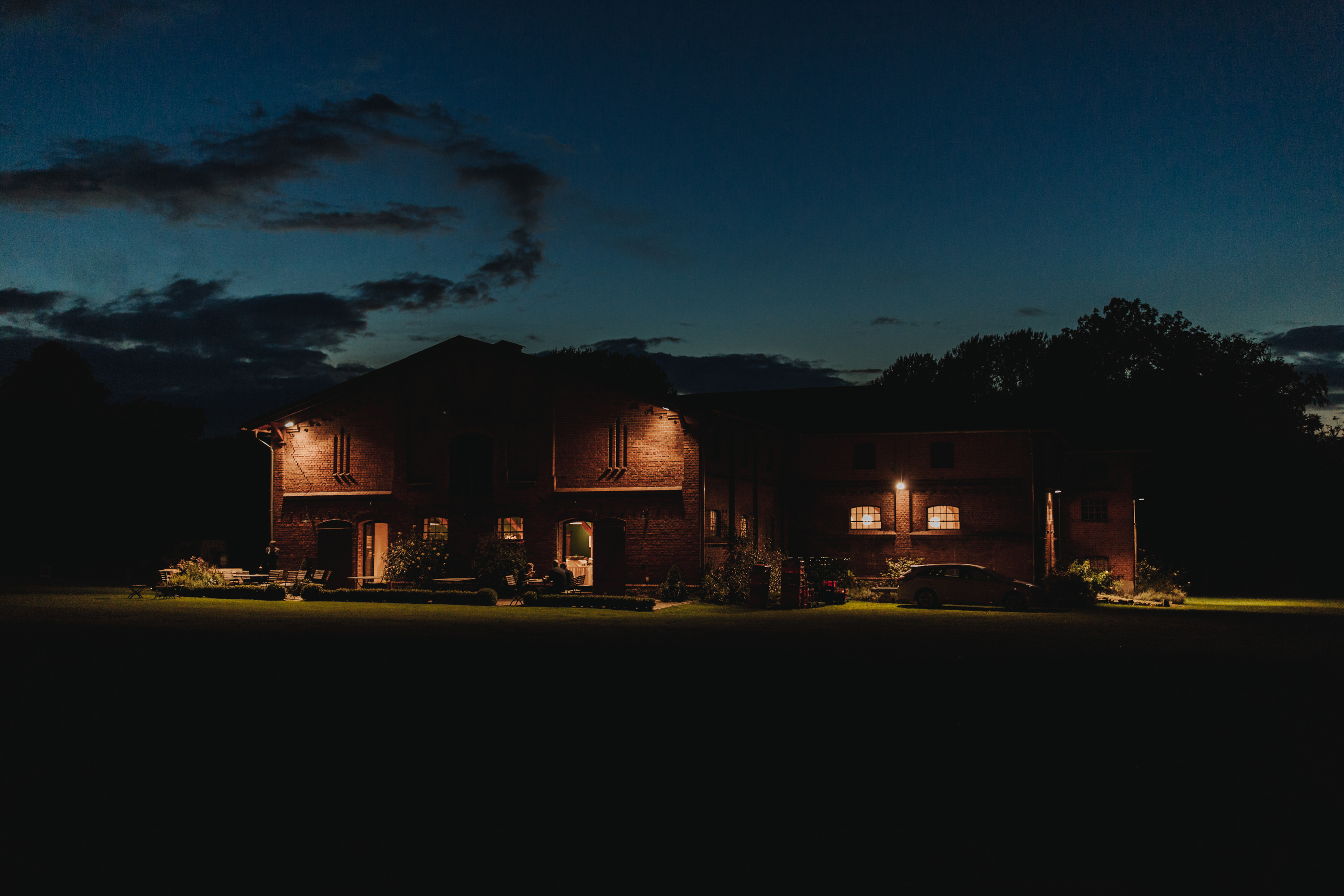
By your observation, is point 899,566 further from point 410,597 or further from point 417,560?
point 410,597

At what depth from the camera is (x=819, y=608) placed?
30.6m

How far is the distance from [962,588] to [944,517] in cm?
811

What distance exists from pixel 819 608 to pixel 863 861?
81.6ft

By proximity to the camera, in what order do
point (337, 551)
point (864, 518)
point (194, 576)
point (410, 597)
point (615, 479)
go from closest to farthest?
point (410, 597), point (615, 479), point (194, 576), point (337, 551), point (864, 518)

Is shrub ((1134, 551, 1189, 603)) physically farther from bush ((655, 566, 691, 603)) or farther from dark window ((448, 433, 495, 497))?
dark window ((448, 433, 495, 497))

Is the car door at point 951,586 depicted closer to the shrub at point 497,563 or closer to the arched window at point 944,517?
the arched window at point 944,517

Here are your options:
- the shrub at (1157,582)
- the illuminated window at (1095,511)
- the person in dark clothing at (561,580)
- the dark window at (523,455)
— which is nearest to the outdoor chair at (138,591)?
the dark window at (523,455)

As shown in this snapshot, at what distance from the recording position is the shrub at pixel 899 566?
38.7 meters

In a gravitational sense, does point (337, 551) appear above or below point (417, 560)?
above

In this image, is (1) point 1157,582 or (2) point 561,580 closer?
(2) point 561,580

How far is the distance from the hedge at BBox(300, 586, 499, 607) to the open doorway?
3657 mm

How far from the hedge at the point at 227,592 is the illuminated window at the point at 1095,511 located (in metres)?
31.7

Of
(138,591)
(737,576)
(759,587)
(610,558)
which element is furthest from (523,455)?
(138,591)

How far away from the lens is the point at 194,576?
112 feet
